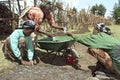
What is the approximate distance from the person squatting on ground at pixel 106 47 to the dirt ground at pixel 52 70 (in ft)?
1.61

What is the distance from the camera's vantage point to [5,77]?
7180mm

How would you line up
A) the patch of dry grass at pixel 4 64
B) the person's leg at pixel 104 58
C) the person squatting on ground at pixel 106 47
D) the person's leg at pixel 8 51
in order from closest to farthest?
the person squatting on ground at pixel 106 47 < the person's leg at pixel 104 58 < the patch of dry grass at pixel 4 64 < the person's leg at pixel 8 51

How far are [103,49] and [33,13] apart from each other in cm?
256

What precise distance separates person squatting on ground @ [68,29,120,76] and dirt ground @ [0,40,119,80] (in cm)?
49

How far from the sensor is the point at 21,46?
862 centimetres

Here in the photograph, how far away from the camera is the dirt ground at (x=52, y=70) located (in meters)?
7.33

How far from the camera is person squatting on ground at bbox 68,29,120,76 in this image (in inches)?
271

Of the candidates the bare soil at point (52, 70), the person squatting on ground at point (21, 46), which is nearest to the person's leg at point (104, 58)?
the bare soil at point (52, 70)

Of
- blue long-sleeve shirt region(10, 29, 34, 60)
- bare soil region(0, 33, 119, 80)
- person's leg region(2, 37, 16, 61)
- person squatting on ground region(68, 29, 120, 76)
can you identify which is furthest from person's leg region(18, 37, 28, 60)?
person squatting on ground region(68, 29, 120, 76)

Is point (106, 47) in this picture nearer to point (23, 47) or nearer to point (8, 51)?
point (23, 47)

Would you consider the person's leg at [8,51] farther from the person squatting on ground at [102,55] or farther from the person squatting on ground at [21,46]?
the person squatting on ground at [102,55]

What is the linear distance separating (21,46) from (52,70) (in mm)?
1144

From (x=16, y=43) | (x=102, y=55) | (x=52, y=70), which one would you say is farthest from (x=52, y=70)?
(x=102, y=55)

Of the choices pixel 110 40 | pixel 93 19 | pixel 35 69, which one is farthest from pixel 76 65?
pixel 93 19
